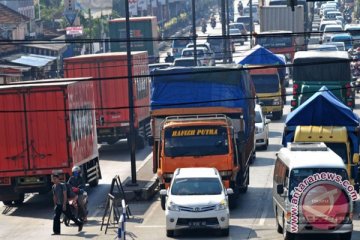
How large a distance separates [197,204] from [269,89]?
27.2 meters

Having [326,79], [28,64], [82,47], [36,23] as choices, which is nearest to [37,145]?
[326,79]

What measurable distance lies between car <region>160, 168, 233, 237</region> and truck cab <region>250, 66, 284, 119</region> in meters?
25.4

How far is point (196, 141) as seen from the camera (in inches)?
1265

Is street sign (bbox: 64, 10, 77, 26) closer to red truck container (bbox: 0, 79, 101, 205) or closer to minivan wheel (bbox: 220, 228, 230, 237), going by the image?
red truck container (bbox: 0, 79, 101, 205)

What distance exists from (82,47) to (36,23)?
7.02 m

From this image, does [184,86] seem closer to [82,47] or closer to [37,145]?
[37,145]

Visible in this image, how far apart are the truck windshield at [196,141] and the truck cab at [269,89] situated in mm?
22540

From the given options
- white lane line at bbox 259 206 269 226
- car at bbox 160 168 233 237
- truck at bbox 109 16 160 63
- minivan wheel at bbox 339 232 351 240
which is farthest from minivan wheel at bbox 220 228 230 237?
truck at bbox 109 16 160 63

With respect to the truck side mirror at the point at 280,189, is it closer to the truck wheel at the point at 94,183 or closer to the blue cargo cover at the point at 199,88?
the blue cargo cover at the point at 199,88

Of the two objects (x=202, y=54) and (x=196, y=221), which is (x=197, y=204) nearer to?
(x=196, y=221)

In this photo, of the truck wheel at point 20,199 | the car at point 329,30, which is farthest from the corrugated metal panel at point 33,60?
the truck wheel at point 20,199

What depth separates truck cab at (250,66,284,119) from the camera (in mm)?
54719

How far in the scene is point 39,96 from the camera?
109ft

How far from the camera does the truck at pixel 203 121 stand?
3206cm
